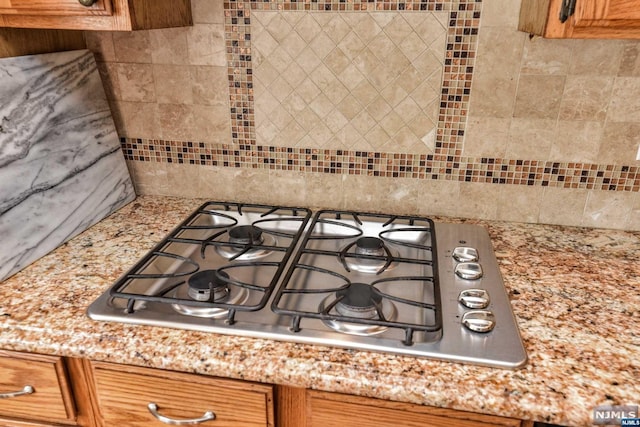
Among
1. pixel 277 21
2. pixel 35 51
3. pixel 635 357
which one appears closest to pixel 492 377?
pixel 635 357

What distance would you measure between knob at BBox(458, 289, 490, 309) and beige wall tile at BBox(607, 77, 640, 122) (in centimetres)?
64

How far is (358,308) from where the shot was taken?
95 centimetres

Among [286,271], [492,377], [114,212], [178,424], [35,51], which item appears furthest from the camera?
[114,212]

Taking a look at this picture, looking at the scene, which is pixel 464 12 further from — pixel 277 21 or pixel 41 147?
pixel 41 147

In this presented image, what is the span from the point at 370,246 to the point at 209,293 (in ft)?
1.38

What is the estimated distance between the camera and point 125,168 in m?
1.51

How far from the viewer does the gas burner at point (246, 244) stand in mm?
1218

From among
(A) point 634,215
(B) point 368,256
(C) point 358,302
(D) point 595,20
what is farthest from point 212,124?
(A) point 634,215

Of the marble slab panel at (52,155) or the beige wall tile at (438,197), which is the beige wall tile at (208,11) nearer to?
the marble slab panel at (52,155)

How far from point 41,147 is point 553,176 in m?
1.36

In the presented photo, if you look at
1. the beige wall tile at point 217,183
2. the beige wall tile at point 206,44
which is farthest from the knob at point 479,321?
the beige wall tile at point 206,44

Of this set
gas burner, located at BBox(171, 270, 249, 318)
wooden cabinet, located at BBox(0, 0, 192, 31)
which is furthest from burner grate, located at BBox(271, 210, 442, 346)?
wooden cabinet, located at BBox(0, 0, 192, 31)

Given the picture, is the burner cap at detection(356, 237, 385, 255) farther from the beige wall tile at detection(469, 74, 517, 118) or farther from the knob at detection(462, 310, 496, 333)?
the beige wall tile at detection(469, 74, 517, 118)

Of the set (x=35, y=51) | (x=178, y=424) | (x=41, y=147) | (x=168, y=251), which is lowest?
(x=178, y=424)
